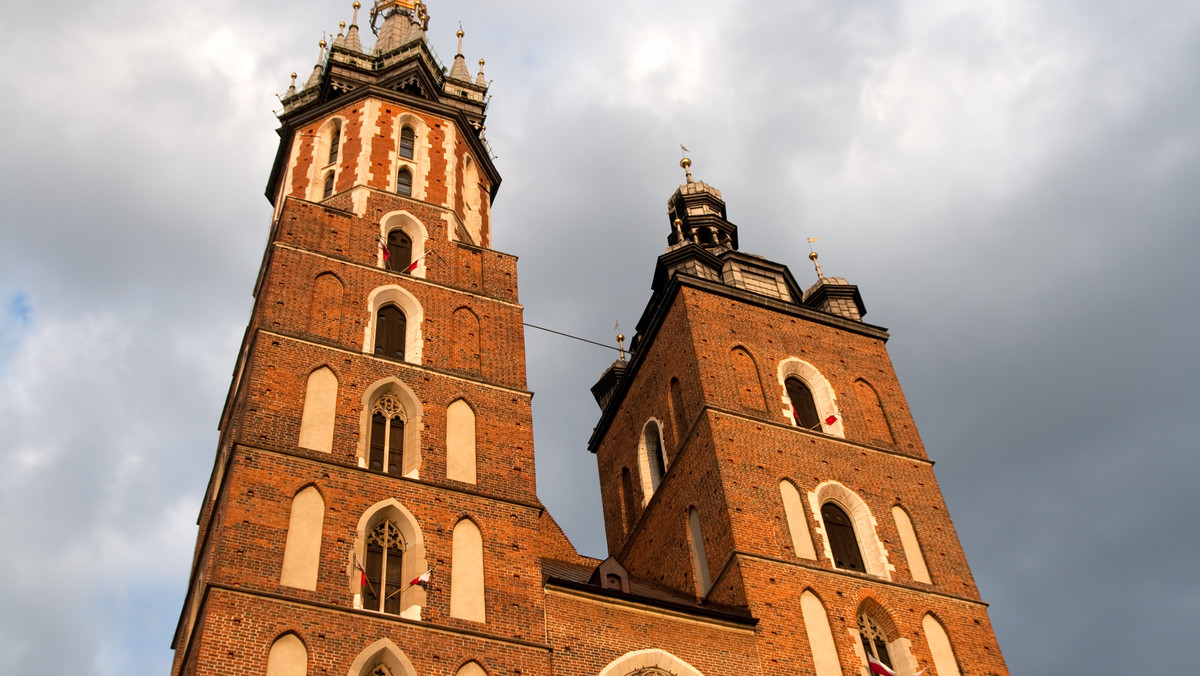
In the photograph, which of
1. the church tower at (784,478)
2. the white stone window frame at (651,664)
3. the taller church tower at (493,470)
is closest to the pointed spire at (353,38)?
the taller church tower at (493,470)

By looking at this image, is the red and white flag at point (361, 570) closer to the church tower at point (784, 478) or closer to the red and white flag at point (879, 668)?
the church tower at point (784, 478)

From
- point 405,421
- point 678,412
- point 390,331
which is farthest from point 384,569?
point 678,412

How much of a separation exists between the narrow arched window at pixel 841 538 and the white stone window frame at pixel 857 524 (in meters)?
0.08

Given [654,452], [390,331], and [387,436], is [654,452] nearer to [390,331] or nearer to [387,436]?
[390,331]

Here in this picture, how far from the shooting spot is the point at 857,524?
81.5 ft

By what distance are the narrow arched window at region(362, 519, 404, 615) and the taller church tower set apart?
41 mm

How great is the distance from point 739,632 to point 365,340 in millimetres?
8404

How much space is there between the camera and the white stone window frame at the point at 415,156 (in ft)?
92.0

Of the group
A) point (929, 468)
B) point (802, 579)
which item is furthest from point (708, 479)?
point (929, 468)

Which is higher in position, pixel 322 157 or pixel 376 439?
pixel 322 157

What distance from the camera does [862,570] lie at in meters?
23.9

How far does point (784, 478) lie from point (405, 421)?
7.63 m

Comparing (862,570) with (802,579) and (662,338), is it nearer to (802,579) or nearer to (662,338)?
(802,579)

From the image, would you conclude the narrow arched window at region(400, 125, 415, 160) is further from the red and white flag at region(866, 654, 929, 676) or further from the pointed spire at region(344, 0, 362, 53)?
the red and white flag at region(866, 654, 929, 676)
